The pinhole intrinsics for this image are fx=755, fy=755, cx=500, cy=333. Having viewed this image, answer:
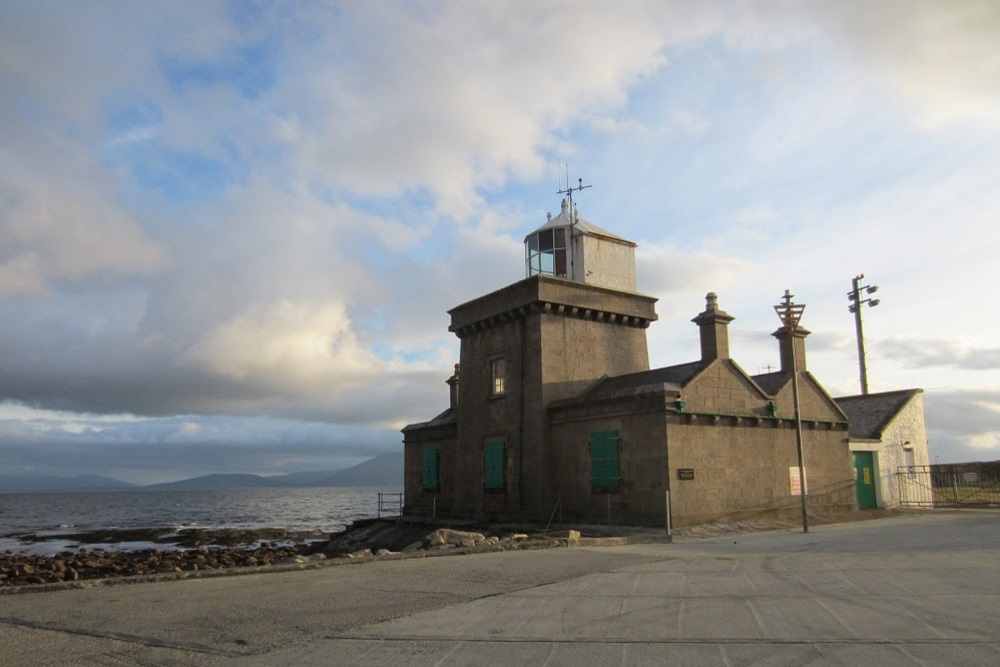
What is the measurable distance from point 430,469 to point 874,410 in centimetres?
1776

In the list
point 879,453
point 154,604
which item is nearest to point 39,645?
point 154,604

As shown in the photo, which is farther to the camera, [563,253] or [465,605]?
[563,253]

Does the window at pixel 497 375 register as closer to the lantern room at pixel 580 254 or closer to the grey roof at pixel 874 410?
the lantern room at pixel 580 254

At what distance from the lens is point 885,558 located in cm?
1238

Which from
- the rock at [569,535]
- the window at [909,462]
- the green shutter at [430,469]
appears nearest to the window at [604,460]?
the rock at [569,535]

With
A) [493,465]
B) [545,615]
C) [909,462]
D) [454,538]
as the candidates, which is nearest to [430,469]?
[493,465]

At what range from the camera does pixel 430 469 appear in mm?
28781

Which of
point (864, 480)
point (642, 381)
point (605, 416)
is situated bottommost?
point (864, 480)

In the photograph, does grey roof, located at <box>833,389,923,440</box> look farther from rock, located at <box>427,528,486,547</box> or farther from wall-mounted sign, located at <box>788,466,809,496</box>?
rock, located at <box>427,528,486,547</box>

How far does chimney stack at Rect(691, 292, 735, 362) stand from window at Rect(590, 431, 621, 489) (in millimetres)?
3751

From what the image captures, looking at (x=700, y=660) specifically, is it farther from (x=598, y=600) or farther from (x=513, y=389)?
(x=513, y=389)

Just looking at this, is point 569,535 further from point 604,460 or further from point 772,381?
point 772,381

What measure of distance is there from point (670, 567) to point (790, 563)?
1.95m

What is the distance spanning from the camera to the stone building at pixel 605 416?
20266 millimetres
